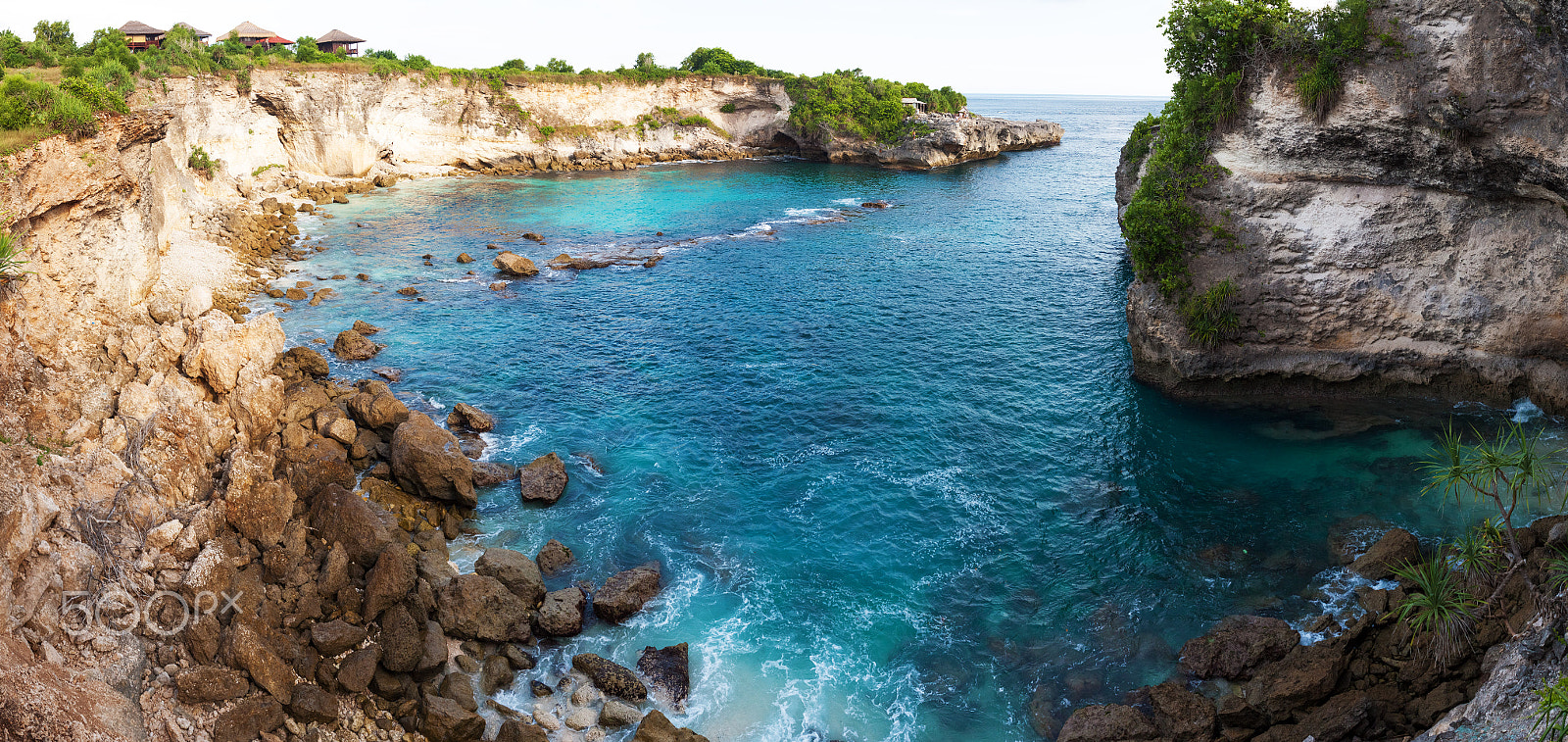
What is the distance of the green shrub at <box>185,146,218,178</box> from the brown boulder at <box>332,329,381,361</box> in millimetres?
33966

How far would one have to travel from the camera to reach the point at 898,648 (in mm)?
23609

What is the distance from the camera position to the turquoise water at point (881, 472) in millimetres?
23250

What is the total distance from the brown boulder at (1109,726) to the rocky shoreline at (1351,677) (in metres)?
0.03

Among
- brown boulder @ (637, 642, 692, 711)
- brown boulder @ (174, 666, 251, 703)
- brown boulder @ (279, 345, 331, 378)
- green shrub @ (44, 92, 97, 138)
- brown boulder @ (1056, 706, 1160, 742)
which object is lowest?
brown boulder @ (637, 642, 692, 711)

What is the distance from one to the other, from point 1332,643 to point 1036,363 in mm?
22033

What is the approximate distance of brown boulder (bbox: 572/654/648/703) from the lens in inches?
859

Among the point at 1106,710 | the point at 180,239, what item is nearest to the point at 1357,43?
the point at 1106,710

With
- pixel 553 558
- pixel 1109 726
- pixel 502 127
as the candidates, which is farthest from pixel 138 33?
pixel 1109 726

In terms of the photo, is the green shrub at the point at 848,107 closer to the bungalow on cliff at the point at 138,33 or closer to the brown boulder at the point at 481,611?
the bungalow on cliff at the point at 138,33

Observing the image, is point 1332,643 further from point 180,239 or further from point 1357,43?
point 180,239

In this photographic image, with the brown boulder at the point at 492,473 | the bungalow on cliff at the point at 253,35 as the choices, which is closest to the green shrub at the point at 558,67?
the bungalow on cliff at the point at 253,35

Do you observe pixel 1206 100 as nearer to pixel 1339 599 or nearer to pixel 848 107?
pixel 1339 599

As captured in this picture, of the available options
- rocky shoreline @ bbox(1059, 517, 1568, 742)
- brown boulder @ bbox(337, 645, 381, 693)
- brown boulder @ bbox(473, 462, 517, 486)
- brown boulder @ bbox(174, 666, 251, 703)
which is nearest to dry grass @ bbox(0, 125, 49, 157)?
brown boulder @ bbox(473, 462, 517, 486)

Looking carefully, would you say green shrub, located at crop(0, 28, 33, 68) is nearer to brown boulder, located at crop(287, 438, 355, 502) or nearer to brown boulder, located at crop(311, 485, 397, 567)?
brown boulder, located at crop(287, 438, 355, 502)
